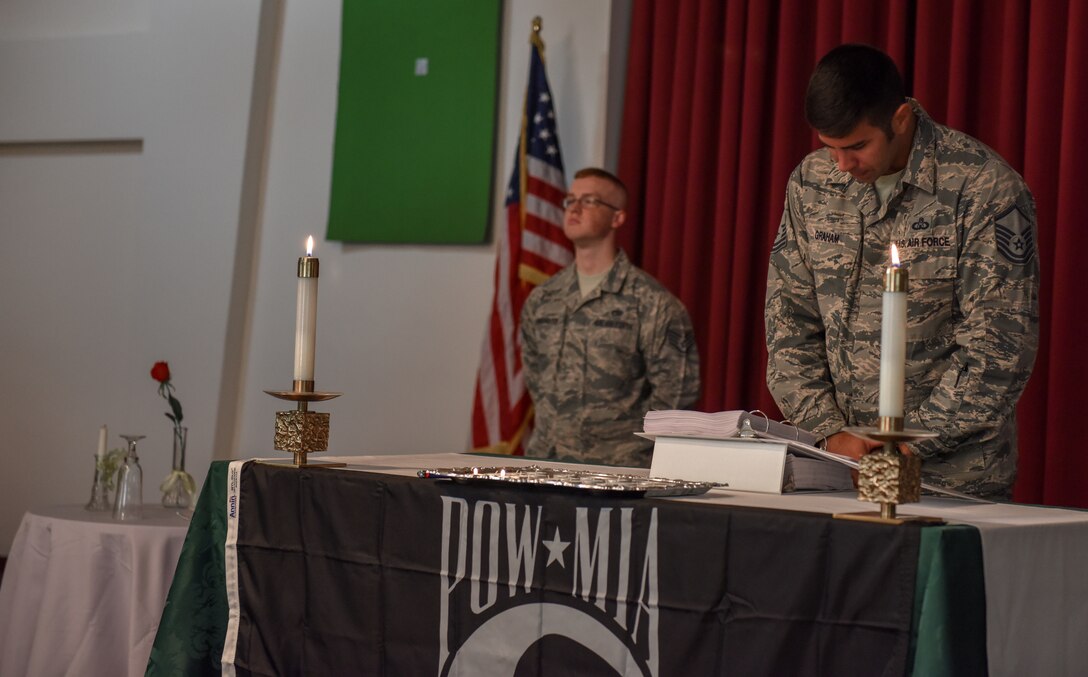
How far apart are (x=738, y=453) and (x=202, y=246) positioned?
13.4 feet

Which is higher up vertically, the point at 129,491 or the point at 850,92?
the point at 850,92

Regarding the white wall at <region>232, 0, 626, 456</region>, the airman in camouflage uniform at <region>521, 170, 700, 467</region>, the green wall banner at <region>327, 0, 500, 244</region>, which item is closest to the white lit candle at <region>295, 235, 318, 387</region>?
the airman in camouflage uniform at <region>521, 170, 700, 467</region>

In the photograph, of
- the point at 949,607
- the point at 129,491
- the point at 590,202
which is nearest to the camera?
the point at 949,607

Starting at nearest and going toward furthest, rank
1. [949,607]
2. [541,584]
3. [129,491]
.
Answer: [949,607] → [541,584] → [129,491]

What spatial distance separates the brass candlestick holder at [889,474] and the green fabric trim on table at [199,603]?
1.08m

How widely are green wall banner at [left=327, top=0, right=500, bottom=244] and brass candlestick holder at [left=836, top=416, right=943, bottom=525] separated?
353cm

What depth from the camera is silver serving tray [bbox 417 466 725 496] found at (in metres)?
1.56

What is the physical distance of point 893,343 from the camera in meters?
1.37

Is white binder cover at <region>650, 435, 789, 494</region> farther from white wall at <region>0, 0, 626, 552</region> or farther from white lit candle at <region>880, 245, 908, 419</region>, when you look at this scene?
white wall at <region>0, 0, 626, 552</region>

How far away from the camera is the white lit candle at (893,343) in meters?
1.37

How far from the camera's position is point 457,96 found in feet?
16.1

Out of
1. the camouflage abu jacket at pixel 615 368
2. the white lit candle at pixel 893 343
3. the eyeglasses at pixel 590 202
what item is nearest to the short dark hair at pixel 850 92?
the white lit candle at pixel 893 343

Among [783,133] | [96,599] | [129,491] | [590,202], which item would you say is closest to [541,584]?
[96,599]

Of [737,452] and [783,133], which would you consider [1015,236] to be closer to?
[737,452]
